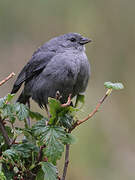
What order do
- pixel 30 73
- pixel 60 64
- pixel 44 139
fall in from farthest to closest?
1. pixel 30 73
2. pixel 60 64
3. pixel 44 139

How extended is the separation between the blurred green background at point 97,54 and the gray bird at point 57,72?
109cm

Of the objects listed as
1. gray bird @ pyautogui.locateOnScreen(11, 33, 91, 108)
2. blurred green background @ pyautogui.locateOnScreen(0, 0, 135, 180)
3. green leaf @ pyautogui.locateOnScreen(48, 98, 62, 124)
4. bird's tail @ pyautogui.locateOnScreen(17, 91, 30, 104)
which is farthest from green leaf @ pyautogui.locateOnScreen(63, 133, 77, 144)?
blurred green background @ pyautogui.locateOnScreen(0, 0, 135, 180)

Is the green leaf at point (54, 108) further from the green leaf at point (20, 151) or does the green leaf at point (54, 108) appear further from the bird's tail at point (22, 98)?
the bird's tail at point (22, 98)

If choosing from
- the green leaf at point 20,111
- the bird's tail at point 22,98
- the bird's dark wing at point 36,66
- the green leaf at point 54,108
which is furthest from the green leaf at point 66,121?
the bird's tail at point 22,98

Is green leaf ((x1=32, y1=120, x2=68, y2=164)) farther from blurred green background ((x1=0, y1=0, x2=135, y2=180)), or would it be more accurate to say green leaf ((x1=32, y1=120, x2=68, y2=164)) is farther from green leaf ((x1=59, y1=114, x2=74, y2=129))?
blurred green background ((x1=0, y1=0, x2=135, y2=180))

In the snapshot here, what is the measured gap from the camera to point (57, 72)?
3012 millimetres

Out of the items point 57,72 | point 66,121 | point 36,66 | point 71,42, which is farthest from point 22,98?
point 66,121

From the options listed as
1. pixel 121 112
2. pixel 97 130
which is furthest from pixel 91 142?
pixel 121 112

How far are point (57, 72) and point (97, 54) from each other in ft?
5.68

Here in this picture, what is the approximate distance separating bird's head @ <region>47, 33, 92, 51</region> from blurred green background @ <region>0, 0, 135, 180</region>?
1081mm

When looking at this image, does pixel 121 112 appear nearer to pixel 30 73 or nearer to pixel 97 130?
pixel 97 130

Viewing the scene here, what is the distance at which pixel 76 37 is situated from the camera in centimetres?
338

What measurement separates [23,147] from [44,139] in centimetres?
11

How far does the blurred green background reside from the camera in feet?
13.6
